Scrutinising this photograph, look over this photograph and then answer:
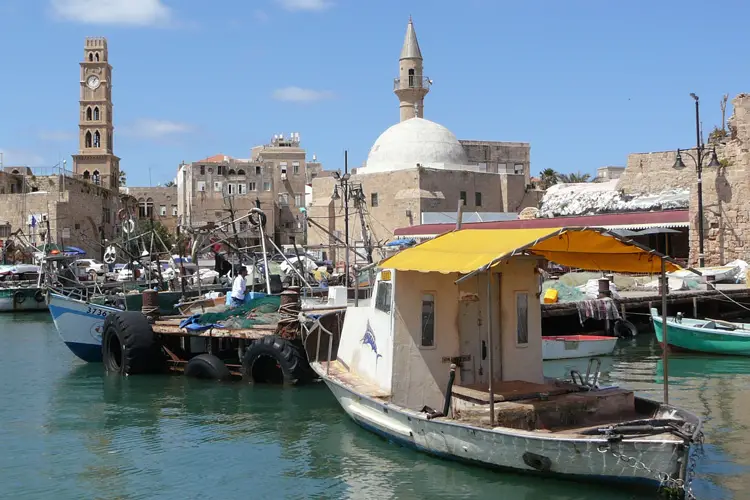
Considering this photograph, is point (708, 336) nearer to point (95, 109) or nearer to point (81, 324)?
point (81, 324)

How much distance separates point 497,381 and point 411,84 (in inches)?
2103

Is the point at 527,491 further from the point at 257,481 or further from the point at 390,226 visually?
the point at 390,226

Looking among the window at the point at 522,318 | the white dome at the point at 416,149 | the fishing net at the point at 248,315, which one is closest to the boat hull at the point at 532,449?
the window at the point at 522,318

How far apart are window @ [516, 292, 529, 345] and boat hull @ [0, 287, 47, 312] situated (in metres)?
34.2

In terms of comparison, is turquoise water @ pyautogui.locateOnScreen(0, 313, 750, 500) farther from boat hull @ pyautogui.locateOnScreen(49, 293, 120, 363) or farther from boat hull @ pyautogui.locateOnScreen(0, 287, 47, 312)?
boat hull @ pyautogui.locateOnScreen(0, 287, 47, 312)

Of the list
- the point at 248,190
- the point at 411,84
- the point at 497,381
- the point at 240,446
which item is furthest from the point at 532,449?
the point at 248,190

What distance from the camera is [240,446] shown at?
42.6 feet

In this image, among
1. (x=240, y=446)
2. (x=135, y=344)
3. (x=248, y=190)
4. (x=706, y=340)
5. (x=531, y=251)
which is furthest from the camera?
(x=248, y=190)

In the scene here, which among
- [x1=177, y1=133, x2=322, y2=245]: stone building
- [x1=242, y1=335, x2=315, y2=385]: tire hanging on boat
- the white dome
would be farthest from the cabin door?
[x1=177, y1=133, x2=322, y2=245]: stone building

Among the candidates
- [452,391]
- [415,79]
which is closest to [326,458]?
[452,391]

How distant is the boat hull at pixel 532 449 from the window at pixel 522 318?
1.97 m

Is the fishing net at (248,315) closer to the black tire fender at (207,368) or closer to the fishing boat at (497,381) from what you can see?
the black tire fender at (207,368)

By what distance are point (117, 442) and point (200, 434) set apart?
127cm

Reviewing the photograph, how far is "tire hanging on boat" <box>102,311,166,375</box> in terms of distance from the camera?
758 inches
